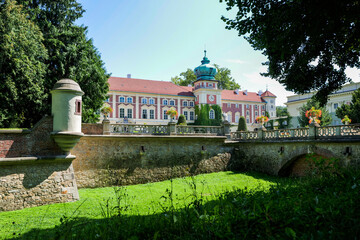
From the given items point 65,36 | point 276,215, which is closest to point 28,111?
point 65,36

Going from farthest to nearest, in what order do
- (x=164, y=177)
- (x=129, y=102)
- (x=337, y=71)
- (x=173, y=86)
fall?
(x=173, y=86)
(x=129, y=102)
(x=164, y=177)
(x=337, y=71)

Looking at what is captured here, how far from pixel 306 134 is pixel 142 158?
9.97 metres

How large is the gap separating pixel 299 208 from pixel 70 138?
10321 millimetres

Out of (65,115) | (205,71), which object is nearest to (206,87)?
(205,71)

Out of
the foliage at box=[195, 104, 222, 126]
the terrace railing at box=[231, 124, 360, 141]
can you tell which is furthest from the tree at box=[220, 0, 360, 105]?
the foliage at box=[195, 104, 222, 126]

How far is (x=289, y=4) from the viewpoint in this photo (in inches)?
304

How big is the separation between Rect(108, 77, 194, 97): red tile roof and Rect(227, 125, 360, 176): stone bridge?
107 feet

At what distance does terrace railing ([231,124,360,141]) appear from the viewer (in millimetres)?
13031

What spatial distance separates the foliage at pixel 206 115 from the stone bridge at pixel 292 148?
30.2 meters

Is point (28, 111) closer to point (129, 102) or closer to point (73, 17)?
point (73, 17)

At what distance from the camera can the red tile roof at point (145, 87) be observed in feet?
159

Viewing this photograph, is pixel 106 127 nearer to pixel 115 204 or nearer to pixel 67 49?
pixel 115 204

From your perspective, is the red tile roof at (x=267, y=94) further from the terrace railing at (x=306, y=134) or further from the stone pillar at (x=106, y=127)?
the stone pillar at (x=106, y=127)

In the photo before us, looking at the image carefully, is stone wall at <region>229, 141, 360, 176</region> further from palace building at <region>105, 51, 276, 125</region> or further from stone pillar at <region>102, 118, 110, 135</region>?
palace building at <region>105, 51, 276, 125</region>
